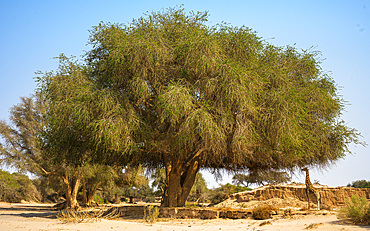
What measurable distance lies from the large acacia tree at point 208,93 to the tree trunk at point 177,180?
5 centimetres

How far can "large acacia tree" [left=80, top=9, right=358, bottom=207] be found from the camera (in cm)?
1476

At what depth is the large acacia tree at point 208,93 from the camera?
14758mm

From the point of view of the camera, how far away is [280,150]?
16.9m

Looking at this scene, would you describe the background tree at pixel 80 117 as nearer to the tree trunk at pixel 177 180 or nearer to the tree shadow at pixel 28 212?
the tree trunk at pixel 177 180

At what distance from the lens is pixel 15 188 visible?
46562 millimetres

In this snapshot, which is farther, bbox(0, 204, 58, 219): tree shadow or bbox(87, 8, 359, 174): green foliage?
bbox(0, 204, 58, 219): tree shadow

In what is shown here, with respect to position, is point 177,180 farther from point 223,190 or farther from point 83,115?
point 223,190

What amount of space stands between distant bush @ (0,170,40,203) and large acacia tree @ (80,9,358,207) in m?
33.9

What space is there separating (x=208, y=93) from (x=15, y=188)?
4100 cm

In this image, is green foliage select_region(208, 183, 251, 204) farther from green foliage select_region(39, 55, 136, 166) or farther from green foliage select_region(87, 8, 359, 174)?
green foliage select_region(39, 55, 136, 166)

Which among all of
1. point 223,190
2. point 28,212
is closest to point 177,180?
point 28,212

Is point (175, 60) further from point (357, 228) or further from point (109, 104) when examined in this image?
point (357, 228)

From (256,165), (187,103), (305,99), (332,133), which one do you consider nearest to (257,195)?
(256,165)

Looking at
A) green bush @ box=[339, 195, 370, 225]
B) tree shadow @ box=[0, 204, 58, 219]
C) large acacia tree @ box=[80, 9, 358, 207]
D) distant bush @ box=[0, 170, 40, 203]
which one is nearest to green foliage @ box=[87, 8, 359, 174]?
large acacia tree @ box=[80, 9, 358, 207]
